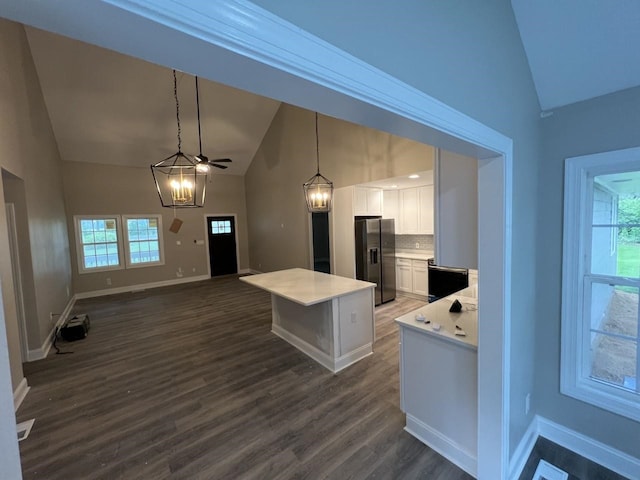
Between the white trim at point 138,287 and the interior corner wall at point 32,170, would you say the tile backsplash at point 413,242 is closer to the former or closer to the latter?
the white trim at point 138,287

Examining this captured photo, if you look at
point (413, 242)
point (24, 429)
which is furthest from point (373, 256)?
point (24, 429)

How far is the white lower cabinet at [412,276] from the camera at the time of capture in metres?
5.30

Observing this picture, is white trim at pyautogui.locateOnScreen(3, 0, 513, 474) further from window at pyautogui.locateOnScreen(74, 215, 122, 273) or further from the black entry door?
the black entry door

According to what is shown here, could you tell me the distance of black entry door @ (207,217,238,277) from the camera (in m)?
8.38

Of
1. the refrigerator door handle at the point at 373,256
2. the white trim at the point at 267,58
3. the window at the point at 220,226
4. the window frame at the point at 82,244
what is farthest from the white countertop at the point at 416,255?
the window frame at the point at 82,244

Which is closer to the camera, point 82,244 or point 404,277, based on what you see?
point 404,277

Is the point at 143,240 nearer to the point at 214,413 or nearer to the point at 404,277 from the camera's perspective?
the point at 214,413

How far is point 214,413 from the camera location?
2424 millimetres

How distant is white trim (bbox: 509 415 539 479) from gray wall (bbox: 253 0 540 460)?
3.1 inches

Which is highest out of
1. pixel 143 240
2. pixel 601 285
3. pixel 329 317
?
pixel 143 240

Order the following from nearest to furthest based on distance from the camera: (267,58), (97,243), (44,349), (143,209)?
(267,58) < (44,349) < (97,243) < (143,209)

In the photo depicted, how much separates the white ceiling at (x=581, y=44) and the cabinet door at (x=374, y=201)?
11.6 feet

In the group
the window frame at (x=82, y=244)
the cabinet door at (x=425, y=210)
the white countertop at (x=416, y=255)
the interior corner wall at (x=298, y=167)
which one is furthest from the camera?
the window frame at (x=82, y=244)

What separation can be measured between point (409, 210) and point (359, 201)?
126 cm
